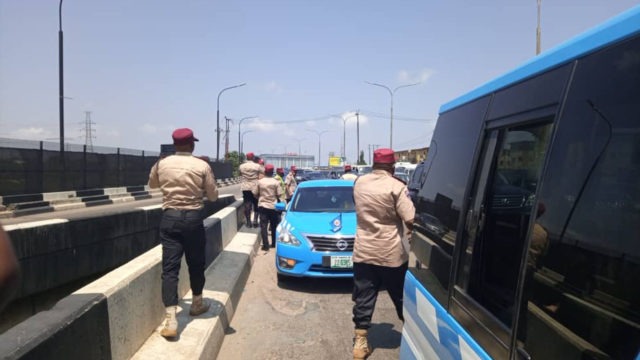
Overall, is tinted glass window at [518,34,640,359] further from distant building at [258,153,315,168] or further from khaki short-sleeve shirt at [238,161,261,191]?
distant building at [258,153,315,168]

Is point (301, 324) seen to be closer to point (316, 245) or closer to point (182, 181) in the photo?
point (316, 245)

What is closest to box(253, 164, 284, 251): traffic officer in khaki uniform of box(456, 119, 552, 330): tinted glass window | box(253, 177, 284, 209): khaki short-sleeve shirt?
box(253, 177, 284, 209): khaki short-sleeve shirt

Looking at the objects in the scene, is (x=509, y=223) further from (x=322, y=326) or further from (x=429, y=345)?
(x=322, y=326)

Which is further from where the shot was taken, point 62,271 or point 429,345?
point 62,271

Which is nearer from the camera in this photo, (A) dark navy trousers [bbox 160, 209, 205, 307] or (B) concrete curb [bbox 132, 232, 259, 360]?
(B) concrete curb [bbox 132, 232, 259, 360]

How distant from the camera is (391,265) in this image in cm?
396

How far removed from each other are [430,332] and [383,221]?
61.4 inches

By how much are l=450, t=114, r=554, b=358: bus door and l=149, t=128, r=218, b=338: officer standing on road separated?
8.76ft

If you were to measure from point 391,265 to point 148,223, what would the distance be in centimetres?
657

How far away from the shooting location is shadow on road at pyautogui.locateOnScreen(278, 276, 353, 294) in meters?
6.68

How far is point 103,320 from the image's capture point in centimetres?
288

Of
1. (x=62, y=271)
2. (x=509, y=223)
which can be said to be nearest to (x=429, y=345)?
(x=509, y=223)

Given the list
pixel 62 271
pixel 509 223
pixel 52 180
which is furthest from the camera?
pixel 52 180

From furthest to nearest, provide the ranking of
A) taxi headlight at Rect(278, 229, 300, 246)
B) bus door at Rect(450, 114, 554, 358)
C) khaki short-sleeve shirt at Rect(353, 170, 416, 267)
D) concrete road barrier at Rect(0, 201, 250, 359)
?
taxi headlight at Rect(278, 229, 300, 246), khaki short-sleeve shirt at Rect(353, 170, 416, 267), concrete road barrier at Rect(0, 201, 250, 359), bus door at Rect(450, 114, 554, 358)
